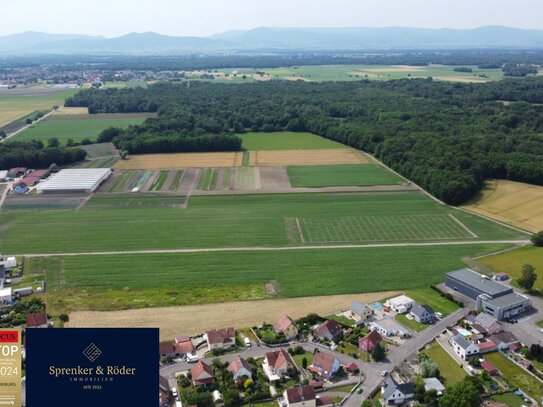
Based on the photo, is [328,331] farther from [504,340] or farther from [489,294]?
[489,294]

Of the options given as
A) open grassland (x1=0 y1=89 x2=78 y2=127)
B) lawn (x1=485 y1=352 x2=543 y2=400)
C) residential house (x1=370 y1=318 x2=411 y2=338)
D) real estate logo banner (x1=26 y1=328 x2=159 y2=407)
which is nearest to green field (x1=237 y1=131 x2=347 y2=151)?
residential house (x1=370 y1=318 x2=411 y2=338)

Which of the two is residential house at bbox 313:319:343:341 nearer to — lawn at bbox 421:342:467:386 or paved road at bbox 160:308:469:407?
paved road at bbox 160:308:469:407

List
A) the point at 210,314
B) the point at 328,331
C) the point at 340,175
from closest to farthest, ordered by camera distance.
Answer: the point at 328,331, the point at 210,314, the point at 340,175

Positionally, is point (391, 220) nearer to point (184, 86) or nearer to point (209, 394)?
point (209, 394)

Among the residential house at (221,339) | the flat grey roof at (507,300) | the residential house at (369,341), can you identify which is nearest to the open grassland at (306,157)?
the flat grey roof at (507,300)

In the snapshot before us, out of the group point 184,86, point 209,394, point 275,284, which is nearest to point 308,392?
point 209,394

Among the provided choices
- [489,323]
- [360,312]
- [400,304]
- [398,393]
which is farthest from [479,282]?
[398,393]
